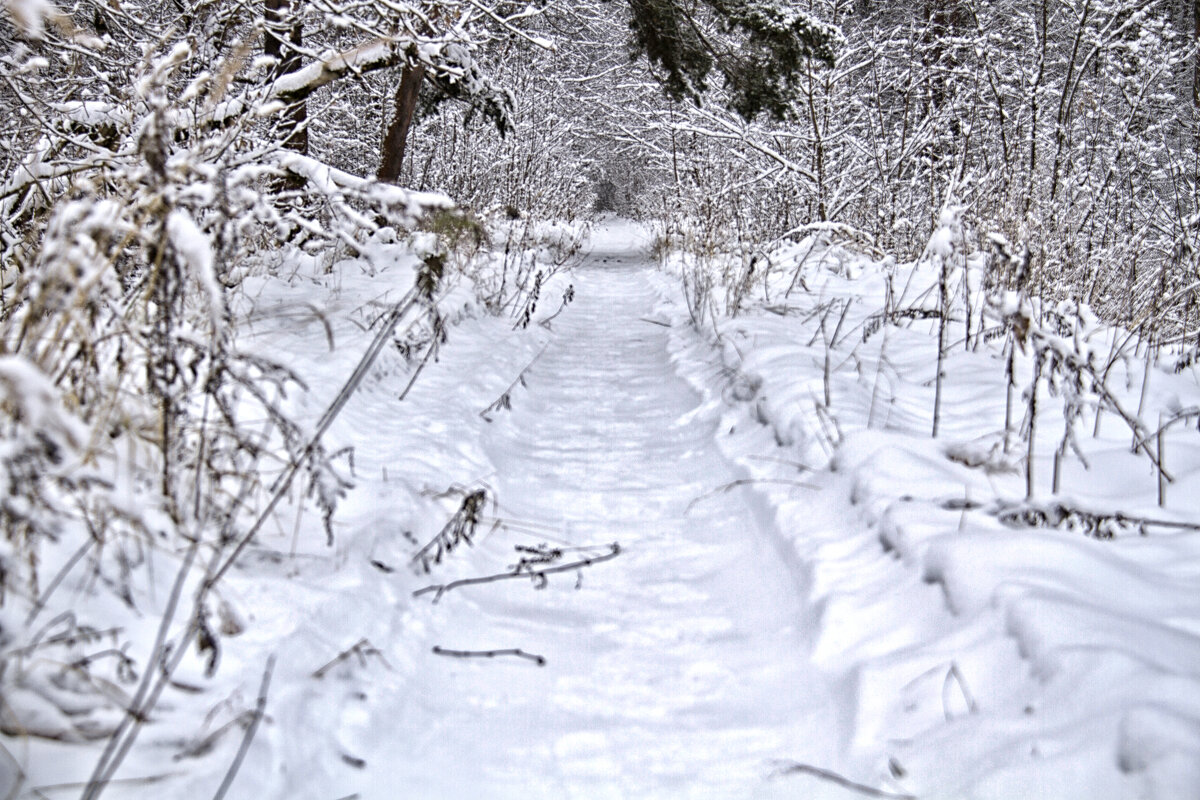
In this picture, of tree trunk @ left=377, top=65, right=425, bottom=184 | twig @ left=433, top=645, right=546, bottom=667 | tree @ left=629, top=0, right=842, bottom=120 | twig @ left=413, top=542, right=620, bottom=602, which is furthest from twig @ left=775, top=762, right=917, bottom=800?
tree trunk @ left=377, top=65, right=425, bottom=184

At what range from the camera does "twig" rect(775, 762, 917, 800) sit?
4.17 ft

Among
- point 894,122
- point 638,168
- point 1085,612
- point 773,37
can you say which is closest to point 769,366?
point 1085,612

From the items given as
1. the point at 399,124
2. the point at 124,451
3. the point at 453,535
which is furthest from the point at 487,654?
the point at 399,124

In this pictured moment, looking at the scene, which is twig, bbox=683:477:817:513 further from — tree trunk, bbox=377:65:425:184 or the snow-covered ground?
tree trunk, bbox=377:65:425:184

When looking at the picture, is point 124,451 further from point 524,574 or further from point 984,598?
point 984,598

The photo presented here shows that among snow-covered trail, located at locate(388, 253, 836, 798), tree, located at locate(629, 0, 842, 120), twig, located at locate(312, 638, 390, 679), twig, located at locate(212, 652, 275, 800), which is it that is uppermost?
tree, located at locate(629, 0, 842, 120)

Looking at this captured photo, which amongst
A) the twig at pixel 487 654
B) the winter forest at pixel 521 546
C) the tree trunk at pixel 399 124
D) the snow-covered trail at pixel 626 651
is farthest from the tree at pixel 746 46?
the twig at pixel 487 654

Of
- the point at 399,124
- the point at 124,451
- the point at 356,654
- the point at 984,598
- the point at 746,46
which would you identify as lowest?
the point at 356,654

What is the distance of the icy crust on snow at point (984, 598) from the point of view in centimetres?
117

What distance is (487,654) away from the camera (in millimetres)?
1762

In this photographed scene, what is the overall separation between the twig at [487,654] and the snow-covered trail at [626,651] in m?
0.02

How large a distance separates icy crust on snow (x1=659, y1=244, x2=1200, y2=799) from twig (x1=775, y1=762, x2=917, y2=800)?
0.09 ft

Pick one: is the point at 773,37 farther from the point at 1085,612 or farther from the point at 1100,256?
the point at 1085,612

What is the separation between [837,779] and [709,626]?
65 centimetres
